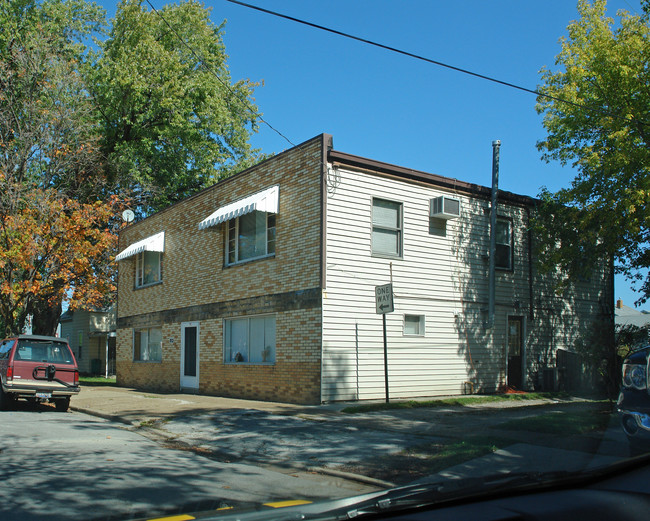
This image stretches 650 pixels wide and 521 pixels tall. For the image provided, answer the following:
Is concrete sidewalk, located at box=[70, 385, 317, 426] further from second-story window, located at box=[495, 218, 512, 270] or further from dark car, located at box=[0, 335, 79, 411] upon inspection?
second-story window, located at box=[495, 218, 512, 270]

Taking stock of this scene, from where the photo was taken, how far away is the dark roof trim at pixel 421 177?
14859 mm

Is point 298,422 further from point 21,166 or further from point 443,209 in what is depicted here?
point 21,166

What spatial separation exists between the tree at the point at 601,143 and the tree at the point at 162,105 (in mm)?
18202

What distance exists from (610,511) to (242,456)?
678 centimetres

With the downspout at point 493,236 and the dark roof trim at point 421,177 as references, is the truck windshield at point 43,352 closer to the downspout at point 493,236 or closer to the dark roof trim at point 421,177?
the dark roof trim at point 421,177

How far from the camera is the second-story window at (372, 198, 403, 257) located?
15.6 metres

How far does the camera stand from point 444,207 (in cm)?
1627

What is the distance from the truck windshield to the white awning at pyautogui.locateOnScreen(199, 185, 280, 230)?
5.08m

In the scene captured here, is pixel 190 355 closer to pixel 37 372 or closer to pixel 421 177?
pixel 37 372

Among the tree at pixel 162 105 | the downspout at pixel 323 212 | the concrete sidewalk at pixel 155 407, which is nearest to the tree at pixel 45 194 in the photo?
the tree at pixel 162 105

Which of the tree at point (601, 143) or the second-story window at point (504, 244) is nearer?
the tree at point (601, 143)

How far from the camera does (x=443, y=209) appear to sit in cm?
1627

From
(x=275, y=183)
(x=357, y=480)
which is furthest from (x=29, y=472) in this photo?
(x=275, y=183)

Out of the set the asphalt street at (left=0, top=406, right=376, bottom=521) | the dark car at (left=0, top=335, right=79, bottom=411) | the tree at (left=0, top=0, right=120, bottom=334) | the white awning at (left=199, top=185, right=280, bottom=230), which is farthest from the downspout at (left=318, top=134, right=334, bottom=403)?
the tree at (left=0, top=0, right=120, bottom=334)
